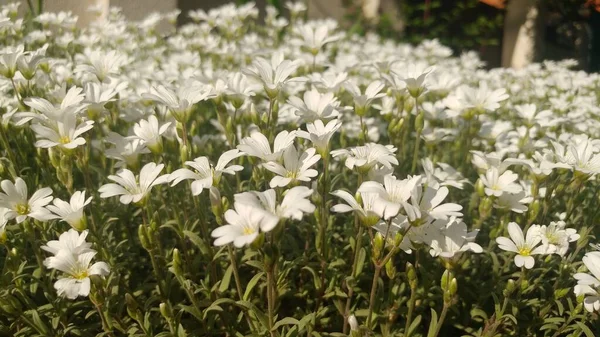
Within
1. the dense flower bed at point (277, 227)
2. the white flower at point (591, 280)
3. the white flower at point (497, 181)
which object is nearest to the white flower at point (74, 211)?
the dense flower bed at point (277, 227)

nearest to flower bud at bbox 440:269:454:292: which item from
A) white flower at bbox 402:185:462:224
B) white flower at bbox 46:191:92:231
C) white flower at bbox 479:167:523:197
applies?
white flower at bbox 402:185:462:224

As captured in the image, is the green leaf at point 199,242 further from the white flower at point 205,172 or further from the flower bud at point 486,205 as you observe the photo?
the flower bud at point 486,205

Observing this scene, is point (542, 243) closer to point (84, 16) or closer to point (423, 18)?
point (84, 16)

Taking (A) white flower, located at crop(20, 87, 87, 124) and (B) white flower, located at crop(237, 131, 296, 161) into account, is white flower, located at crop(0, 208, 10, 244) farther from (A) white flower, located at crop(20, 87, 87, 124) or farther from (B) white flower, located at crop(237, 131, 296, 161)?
(B) white flower, located at crop(237, 131, 296, 161)

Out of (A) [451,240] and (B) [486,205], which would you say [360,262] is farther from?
(B) [486,205]

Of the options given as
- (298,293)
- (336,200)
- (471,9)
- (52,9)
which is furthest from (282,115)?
(471,9)
